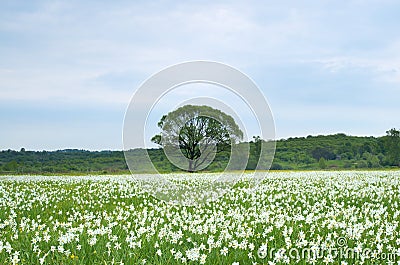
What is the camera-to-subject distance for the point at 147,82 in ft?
35.8

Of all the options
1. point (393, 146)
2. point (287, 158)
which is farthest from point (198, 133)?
point (393, 146)

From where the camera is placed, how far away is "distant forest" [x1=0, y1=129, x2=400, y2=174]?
1656 inches

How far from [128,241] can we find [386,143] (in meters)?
62.6

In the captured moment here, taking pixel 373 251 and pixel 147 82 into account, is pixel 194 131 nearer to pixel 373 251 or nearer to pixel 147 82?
pixel 147 82

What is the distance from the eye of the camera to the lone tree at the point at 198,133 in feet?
121

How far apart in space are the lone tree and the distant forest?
6.87ft

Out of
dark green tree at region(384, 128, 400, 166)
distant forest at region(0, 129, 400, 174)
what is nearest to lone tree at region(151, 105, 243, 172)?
distant forest at region(0, 129, 400, 174)

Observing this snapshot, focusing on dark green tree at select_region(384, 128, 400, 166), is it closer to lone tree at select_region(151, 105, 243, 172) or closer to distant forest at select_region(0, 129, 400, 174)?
distant forest at select_region(0, 129, 400, 174)

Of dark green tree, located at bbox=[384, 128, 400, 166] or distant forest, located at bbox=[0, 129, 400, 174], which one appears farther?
dark green tree, located at bbox=[384, 128, 400, 166]

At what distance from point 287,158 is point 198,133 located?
2444 centimetres

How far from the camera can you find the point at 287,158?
59.3m

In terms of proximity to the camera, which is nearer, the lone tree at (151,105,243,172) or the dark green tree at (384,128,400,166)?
the lone tree at (151,105,243,172)

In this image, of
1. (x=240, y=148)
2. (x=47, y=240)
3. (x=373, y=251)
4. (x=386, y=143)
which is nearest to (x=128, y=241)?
(x=47, y=240)

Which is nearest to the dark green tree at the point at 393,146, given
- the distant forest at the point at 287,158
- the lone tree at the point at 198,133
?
the distant forest at the point at 287,158
